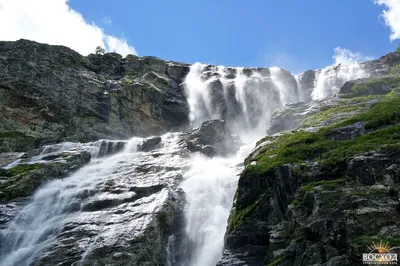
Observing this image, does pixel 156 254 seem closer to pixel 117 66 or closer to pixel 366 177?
pixel 366 177

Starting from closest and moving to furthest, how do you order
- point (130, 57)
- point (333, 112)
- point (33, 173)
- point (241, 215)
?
point (241, 215), point (33, 173), point (333, 112), point (130, 57)

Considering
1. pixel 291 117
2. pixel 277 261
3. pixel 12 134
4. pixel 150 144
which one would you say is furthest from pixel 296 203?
pixel 12 134

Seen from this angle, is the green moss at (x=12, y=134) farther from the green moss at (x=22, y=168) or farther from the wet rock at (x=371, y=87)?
the wet rock at (x=371, y=87)

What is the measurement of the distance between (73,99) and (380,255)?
49.2 metres

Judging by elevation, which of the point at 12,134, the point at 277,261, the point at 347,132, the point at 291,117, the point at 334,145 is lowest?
the point at 277,261

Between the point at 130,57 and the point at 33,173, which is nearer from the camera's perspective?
the point at 33,173

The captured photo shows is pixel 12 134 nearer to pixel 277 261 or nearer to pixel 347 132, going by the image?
pixel 347 132

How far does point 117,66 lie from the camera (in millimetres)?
67500

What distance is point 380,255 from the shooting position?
1155 cm

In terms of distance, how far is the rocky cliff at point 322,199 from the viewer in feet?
44.8

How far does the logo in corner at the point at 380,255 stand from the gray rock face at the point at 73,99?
42.3 meters

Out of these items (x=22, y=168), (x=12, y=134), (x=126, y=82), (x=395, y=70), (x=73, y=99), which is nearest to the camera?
(x=22, y=168)

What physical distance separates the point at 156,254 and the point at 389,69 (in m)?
47.3

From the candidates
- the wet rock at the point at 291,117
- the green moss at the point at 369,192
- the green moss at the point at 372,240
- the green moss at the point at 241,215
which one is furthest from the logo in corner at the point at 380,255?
the wet rock at the point at 291,117
